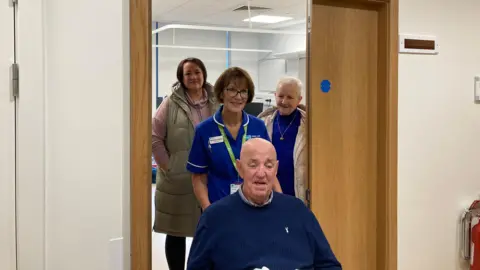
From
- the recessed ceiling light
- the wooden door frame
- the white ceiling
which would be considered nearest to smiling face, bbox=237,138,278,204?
the wooden door frame

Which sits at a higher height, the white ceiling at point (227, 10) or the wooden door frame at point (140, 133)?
the white ceiling at point (227, 10)

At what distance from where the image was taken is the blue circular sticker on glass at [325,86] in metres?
2.80

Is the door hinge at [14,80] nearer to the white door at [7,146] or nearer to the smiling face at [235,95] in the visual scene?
the white door at [7,146]

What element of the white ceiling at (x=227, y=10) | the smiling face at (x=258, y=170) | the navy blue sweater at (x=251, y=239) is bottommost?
the navy blue sweater at (x=251, y=239)

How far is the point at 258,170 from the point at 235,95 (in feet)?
2.46

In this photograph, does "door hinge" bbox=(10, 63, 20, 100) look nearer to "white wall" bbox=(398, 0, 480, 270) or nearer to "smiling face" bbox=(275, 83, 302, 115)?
"smiling face" bbox=(275, 83, 302, 115)

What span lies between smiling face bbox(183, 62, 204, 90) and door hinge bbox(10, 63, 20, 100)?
3.65ft

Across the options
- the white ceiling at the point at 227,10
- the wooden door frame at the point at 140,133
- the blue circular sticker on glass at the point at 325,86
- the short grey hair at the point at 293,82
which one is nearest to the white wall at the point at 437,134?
the blue circular sticker on glass at the point at 325,86

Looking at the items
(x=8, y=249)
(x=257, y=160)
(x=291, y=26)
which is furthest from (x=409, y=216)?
(x=291, y=26)

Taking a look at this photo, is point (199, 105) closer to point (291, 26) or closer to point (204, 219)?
point (204, 219)

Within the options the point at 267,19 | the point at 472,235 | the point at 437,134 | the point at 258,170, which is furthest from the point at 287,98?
the point at 267,19

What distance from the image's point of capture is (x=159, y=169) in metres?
2.53

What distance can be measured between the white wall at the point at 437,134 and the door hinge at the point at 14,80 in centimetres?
206

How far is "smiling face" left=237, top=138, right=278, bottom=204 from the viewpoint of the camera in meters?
1.94
